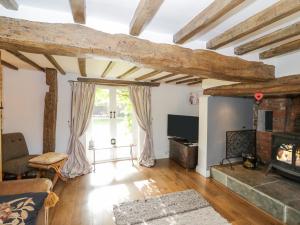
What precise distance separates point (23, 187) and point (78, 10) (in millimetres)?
1903

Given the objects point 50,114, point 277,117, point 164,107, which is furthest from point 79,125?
point 277,117

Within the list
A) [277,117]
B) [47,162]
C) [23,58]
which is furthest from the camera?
[277,117]

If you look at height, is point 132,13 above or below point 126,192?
above

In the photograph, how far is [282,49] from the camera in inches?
79.1

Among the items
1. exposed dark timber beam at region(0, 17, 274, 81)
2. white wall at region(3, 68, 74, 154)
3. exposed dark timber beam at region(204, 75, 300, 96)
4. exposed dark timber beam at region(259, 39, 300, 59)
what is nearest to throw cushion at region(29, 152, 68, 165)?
white wall at region(3, 68, 74, 154)

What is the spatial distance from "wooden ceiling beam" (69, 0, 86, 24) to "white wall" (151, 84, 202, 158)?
11.5ft

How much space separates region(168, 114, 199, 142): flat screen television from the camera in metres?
4.38

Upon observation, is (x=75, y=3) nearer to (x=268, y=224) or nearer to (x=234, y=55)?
(x=234, y=55)

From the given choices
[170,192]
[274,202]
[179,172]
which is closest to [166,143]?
[179,172]

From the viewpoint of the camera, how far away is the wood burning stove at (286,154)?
2.91 metres

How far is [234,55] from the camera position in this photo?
2.24m

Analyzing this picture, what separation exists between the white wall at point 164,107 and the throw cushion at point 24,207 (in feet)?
11.5

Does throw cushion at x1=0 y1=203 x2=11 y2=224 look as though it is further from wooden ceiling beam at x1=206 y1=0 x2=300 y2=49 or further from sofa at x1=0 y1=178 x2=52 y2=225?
wooden ceiling beam at x1=206 y1=0 x2=300 y2=49

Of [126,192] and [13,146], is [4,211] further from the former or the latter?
[13,146]
